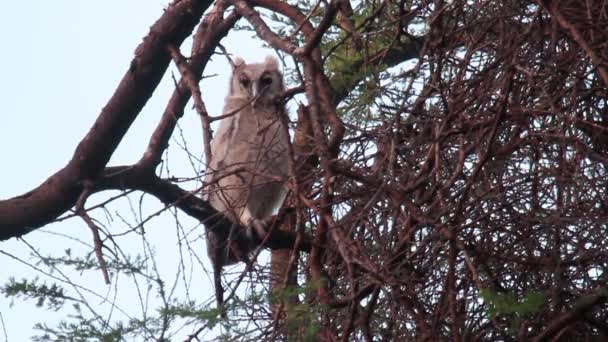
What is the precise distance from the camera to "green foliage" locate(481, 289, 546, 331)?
2887 mm

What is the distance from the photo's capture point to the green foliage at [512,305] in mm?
2887

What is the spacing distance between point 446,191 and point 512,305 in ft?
1.51

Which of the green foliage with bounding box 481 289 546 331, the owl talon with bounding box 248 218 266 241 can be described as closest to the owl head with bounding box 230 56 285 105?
the owl talon with bounding box 248 218 266 241

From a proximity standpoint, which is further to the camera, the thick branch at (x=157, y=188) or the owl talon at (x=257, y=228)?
the owl talon at (x=257, y=228)

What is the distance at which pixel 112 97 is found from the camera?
13.6 ft

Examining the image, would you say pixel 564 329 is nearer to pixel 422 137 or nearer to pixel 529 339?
pixel 529 339

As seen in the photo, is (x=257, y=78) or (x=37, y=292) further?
(x=257, y=78)

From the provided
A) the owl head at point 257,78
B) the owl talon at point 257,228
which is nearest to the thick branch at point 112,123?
the owl talon at point 257,228

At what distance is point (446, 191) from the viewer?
128 inches

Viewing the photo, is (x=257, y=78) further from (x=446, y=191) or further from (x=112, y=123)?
(x=446, y=191)

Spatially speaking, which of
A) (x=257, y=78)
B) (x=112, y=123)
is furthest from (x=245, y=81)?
(x=112, y=123)

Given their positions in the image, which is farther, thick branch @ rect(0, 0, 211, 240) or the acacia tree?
thick branch @ rect(0, 0, 211, 240)

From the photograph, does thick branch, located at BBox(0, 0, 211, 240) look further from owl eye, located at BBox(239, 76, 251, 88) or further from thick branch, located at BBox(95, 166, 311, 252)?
owl eye, located at BBox(239, 76, 251, 88)

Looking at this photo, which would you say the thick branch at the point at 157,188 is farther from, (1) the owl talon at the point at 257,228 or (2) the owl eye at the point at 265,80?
(2) the owl eye at the point at 265,80
